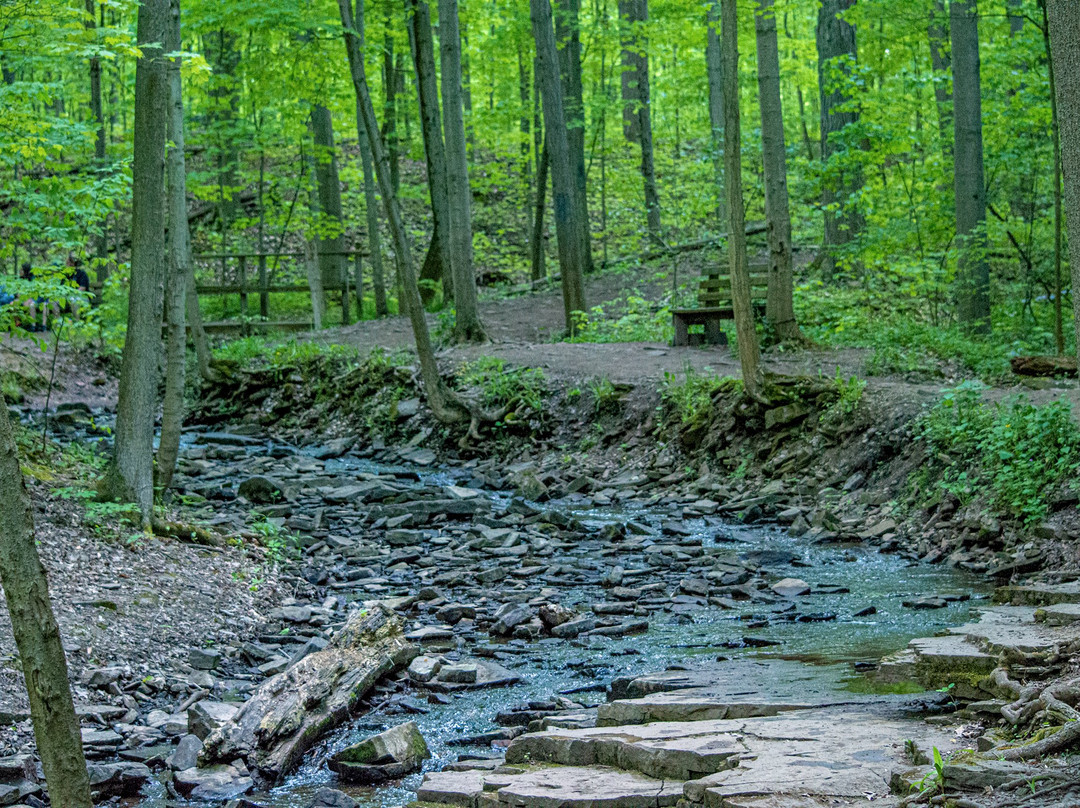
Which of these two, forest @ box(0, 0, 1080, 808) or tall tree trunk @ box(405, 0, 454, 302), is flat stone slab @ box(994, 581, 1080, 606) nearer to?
forest @ box(0, 0, 1080, 808)

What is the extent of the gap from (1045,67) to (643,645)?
12.0 metres

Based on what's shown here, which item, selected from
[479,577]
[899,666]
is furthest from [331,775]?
[479,577]

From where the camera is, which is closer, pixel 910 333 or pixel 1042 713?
pixel 1042 713

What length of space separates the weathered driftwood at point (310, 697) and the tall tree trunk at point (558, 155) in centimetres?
1261

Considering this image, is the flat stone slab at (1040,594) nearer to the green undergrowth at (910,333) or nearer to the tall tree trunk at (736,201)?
the tall tree trunk at (736,201)

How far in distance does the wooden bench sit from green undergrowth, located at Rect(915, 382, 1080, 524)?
565 cm

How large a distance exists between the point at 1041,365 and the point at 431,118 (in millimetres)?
12635

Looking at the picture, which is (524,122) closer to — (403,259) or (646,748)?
(403,259)

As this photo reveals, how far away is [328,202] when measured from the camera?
24719mm

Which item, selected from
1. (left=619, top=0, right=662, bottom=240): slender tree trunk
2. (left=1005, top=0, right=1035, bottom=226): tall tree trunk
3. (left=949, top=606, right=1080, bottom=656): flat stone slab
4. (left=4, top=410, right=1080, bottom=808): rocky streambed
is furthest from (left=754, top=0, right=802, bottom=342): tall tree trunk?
(left=619, top=0, right=662, bottom=240): slender tree trunk

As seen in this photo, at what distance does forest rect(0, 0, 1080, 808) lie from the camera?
4328 mm

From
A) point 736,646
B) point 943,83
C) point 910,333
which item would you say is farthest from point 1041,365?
point 943,83

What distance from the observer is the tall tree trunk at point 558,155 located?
17609 mm

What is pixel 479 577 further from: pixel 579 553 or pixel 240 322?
pixel 240 322
